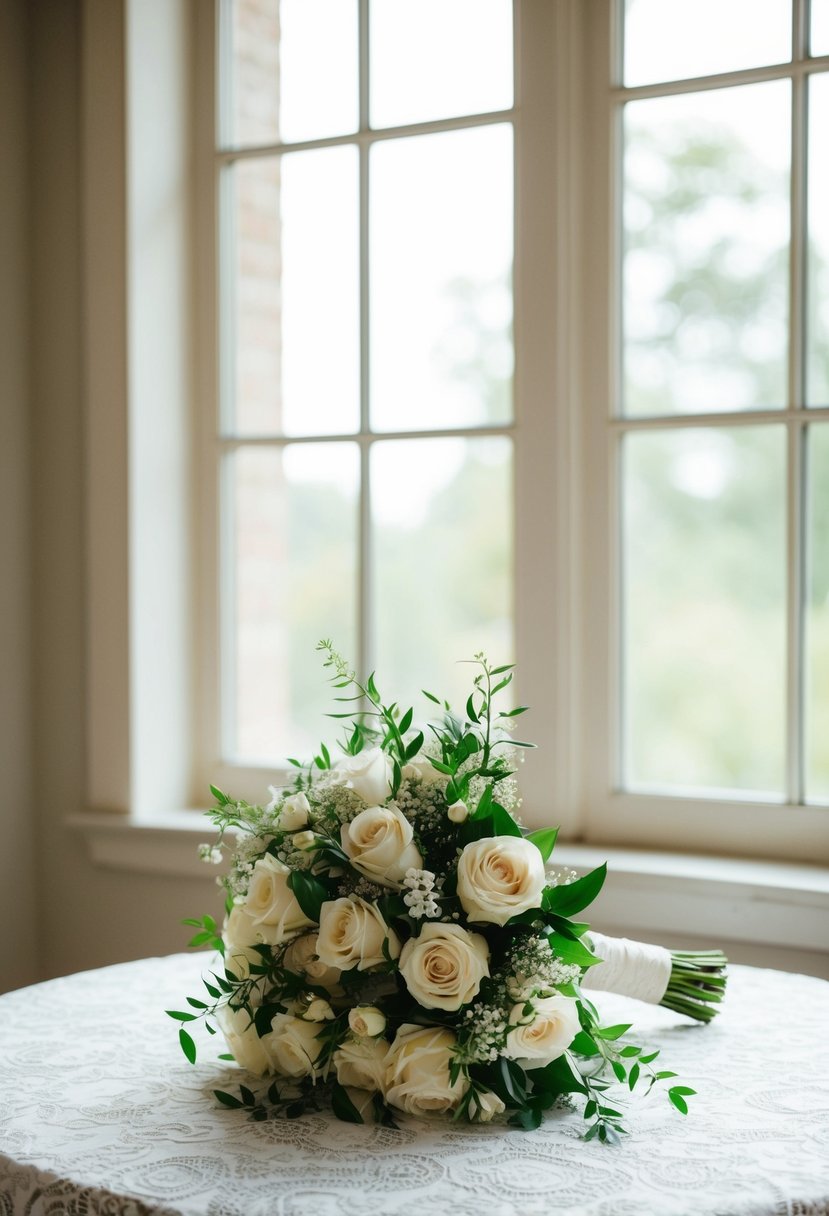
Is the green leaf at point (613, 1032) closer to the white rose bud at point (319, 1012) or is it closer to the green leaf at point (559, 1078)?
the green leaf at point (559, 1078)

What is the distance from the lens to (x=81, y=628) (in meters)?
2.37

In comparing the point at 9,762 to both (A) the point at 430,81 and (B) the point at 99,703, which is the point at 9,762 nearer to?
(B) the point at 99,703

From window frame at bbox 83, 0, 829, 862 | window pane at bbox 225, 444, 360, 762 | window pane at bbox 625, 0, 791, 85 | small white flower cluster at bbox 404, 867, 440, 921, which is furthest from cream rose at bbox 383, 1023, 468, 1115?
window pane at bbox 625, 0, 791, 85

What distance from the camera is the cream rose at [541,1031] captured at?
1.13 m

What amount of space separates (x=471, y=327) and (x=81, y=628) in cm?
102

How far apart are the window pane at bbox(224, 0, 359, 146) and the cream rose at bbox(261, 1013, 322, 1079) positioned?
173 cm

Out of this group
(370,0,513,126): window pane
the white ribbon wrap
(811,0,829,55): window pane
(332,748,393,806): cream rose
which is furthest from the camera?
(370,0,513,126): window pane

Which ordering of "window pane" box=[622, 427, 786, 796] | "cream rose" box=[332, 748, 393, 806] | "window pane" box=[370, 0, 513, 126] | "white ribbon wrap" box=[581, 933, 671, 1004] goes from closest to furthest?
1. "cream rose" box=[332, 748, 393, 806]
2. "white ribbon wrap" box=[581, 933, 671, 1004]
3. "window pane" box=[622, 427, 786, 796]
4. "window pane" box=[370, 0, 513, 126]

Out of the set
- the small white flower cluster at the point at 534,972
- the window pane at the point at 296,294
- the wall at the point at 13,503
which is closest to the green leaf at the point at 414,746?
the small white flower cluster at the point at 534,972

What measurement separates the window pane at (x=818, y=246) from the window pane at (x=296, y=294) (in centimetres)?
84

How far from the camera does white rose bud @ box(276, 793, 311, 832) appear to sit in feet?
4.04

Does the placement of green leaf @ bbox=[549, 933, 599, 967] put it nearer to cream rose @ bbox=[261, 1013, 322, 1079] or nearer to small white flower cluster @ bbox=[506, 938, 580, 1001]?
small white flower cluster @ bbox=[506, 938, 580, 1001]

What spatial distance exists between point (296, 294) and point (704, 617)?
1.04 m

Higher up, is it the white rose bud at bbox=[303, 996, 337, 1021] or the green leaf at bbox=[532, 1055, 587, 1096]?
the white rose bud at bbox=[303, 996, 337, 1021]
